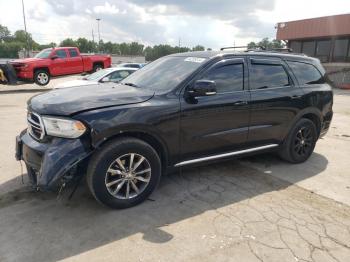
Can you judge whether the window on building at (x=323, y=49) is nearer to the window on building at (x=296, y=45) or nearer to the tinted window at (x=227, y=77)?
the window on building at (x=296, y=45)

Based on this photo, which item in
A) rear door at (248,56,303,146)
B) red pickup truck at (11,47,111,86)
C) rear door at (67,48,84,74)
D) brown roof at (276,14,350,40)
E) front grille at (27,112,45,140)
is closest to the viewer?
front grille at (27,112,45,140)

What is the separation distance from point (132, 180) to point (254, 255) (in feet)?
4.95

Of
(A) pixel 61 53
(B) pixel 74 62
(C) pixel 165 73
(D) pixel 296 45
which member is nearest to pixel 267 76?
(C) pixel 165 73

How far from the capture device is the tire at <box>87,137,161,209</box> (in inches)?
129

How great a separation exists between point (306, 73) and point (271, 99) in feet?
3.65

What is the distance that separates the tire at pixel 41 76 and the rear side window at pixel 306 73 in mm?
13526

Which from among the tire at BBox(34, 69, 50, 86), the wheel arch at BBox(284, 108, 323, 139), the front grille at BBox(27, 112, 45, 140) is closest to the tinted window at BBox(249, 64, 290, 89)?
the wheel arch at BBox(284, 108, 323, 139)

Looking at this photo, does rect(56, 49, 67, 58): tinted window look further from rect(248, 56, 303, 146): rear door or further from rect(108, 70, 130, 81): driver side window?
rect(248, 56, 303, 146): rear door

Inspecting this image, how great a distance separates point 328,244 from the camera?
300cm

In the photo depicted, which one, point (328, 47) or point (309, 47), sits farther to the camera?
point (309, 47)

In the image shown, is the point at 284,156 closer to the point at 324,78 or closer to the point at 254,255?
the point at 324,78

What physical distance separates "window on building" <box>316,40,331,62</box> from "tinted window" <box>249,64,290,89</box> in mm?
26596

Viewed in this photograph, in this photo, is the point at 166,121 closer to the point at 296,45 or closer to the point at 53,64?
the point at 53,64

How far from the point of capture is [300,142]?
520cm
